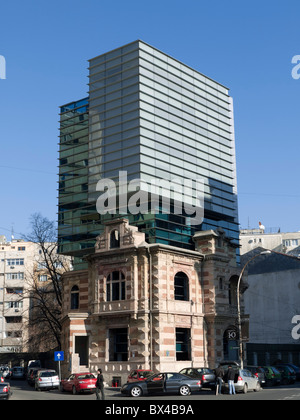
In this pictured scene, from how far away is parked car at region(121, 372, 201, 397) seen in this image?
33.3 metres

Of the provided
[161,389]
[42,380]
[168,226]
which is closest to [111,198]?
[168,226]

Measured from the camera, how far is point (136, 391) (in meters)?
33.3

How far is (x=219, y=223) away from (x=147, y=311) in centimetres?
1926

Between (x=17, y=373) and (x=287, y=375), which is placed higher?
(x=287, y=375)

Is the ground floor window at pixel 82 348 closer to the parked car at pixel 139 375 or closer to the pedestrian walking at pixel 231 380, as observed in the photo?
the parked car at pixel 139 375

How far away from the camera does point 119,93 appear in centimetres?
5512

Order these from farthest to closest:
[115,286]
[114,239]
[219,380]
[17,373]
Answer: [17,373], [114,239], [115,286], [219,380]

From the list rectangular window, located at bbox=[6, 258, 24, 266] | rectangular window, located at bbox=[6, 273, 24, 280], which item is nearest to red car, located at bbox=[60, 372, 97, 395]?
rectangular window, located at bbox=[6, 273, 24, 280]

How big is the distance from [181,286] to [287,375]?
39.1 ft

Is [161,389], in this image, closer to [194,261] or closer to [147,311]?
[147,311]

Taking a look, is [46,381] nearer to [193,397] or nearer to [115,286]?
[115,286]

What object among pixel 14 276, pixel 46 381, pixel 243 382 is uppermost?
pixel 14 276

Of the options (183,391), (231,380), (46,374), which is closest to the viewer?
(231,380)

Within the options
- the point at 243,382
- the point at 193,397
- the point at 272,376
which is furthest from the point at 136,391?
the point at 272,376
